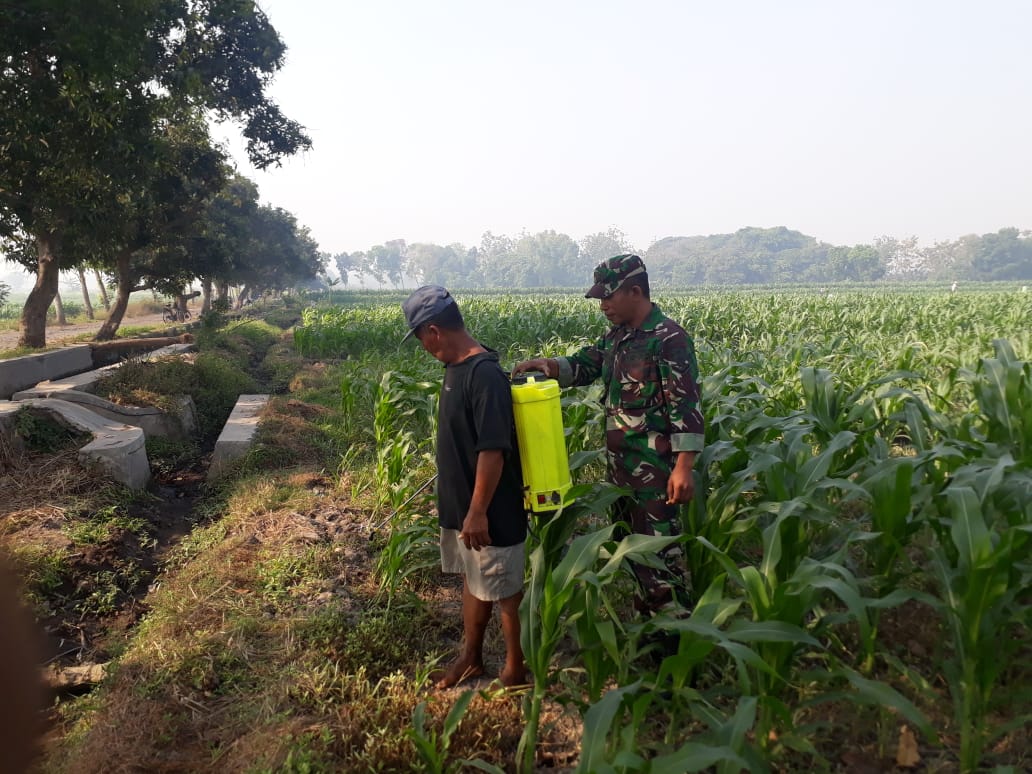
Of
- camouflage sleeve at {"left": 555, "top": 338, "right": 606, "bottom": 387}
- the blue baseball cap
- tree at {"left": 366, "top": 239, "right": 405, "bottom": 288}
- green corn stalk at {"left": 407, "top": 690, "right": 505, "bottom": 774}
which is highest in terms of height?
tree at {"left": 366, "top": 239, "right": 405, "bottom": 288}

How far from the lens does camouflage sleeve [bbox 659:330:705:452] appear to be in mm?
2607

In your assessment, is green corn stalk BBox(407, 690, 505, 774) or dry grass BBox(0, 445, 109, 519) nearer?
green corn stalk BBox(407, 690, 505, 774)

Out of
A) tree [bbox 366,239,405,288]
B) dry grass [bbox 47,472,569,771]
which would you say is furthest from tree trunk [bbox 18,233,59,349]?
tree [bbox 366,239,405,288]

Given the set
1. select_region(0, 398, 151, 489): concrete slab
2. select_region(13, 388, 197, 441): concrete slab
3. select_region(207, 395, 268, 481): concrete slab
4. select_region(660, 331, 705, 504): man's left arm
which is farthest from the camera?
select_region(13, 388, 197, 441): concrete slab

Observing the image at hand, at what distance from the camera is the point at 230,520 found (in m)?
4.82

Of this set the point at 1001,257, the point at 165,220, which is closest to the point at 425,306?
the point at 165,220

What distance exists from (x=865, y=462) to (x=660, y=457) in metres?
0.95

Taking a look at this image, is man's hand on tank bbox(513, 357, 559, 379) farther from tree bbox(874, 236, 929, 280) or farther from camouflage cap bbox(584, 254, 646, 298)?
tree bbox(874, 236, 929, 280)

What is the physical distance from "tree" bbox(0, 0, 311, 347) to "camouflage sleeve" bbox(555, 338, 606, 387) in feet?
26.7

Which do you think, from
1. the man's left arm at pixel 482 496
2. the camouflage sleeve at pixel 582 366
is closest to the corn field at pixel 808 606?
the man's left arm at pixel 482 496

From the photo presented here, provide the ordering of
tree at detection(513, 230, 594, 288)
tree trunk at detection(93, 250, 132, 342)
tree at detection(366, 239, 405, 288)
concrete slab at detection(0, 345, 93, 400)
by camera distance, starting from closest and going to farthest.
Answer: concrete slab at detection(0, 345, 93, 400), tree trunk at detection(93, 250, 132, 342), tree at detection(513, 230, 594, 288), tree at detection(366, 239, 405, 288)

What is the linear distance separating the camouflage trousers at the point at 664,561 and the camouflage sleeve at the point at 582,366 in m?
0.64

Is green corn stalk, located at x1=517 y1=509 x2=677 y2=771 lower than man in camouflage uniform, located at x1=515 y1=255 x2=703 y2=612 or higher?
lower

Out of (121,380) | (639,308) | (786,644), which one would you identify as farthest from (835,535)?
(121,380)
